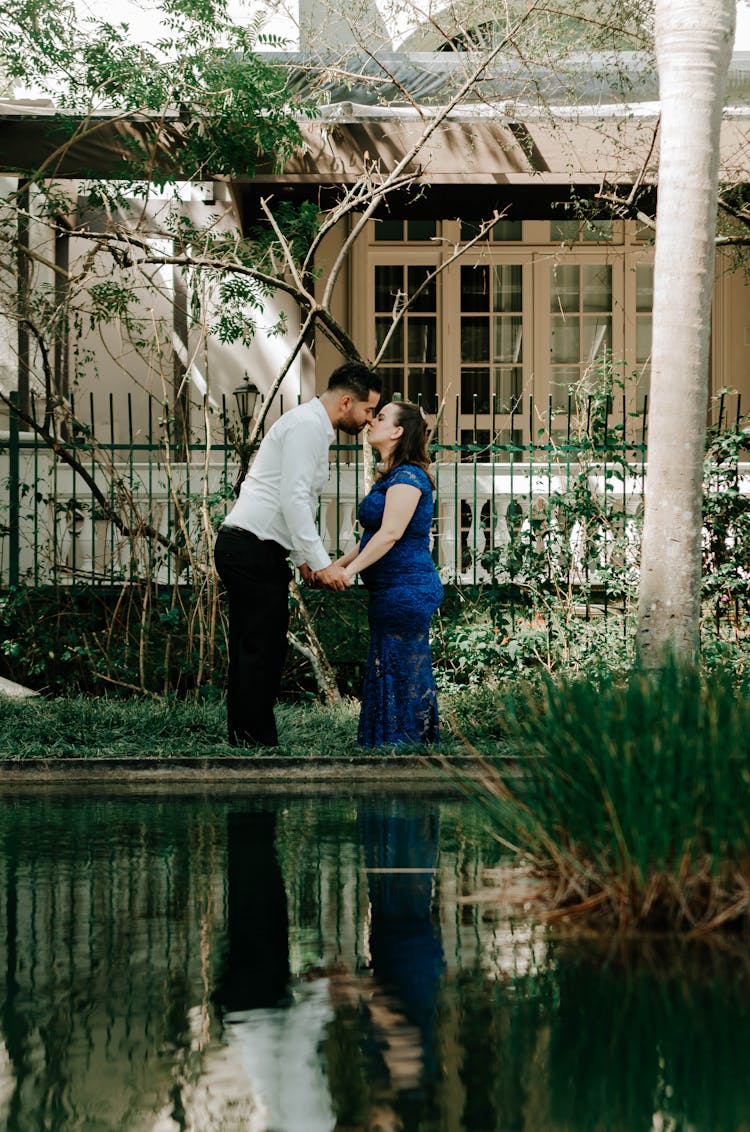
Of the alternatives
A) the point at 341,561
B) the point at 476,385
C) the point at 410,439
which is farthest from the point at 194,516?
the point at 476,385

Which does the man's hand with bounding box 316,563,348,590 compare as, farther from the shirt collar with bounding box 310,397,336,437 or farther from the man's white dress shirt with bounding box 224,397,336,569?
the shirt collar with bounding box 310,397,336,437

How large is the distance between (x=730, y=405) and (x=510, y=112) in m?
5.79

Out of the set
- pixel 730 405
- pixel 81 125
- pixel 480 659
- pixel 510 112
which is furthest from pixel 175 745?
pixel 730 405

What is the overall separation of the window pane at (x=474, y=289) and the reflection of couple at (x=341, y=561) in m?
9.35

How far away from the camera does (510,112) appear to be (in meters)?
11.1

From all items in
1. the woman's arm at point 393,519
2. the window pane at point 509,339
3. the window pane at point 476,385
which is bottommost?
the woman's arm at point 393,519

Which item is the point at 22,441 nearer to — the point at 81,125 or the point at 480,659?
the point at 81,125

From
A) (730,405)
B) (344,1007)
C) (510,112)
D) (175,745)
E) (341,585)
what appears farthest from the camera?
(730,405)

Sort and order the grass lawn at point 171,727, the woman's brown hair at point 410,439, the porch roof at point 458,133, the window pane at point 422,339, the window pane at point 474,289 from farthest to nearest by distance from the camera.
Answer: the window pane at point 422,339 → the window pane at point 474,289 → the porch roof at point 458,133 → the grass lawn at point 171,727 → the woman's brown hair at point 410,439

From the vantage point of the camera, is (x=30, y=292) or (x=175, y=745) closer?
(x=175, y=745)

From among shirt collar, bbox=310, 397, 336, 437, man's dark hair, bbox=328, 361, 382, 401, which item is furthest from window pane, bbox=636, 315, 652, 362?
shirt collar, bbox=310, 397, 336, 437

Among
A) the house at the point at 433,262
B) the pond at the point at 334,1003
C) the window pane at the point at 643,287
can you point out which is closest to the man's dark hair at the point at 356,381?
the house at the point at 433,262

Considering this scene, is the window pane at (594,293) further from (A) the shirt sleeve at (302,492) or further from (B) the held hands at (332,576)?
(B) the held hands at (332,576)

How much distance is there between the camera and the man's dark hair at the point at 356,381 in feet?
24.8
